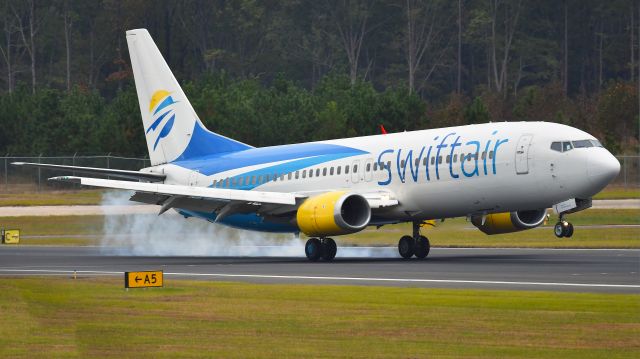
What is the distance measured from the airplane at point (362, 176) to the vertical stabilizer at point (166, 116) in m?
0.04

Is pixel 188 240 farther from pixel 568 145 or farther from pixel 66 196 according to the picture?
pixel 66 196

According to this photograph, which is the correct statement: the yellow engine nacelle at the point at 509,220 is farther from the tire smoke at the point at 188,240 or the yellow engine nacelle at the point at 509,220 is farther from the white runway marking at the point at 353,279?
the white runway marking at the point at 353,279

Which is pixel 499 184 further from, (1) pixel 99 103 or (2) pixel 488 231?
(1) pixel 99 103

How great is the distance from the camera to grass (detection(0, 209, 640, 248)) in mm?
52531

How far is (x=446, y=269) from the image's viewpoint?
1494 inches

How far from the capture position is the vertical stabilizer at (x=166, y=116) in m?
51.1

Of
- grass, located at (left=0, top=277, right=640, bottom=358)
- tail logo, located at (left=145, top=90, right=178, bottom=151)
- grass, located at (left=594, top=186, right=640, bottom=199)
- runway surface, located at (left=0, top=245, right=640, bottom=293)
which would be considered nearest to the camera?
grass, located at (left=0, top=277, right=640, bottom=358)

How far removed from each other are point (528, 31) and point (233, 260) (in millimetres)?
99867

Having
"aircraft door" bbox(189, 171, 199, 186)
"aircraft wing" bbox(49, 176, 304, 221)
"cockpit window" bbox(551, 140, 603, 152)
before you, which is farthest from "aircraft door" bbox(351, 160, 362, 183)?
"aircraft door" bbox(189, 171, 199, 186)

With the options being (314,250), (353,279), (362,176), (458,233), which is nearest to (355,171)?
(362,176)

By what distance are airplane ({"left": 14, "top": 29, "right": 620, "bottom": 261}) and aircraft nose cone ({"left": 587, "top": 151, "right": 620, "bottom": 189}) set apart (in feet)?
0.13

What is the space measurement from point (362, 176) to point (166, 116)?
10007 millimetres

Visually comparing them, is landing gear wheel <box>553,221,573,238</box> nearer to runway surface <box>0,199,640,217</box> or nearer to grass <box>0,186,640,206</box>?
runway surface <box>0,199,640,217</box>

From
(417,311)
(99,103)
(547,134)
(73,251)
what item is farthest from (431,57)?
(417,311)
